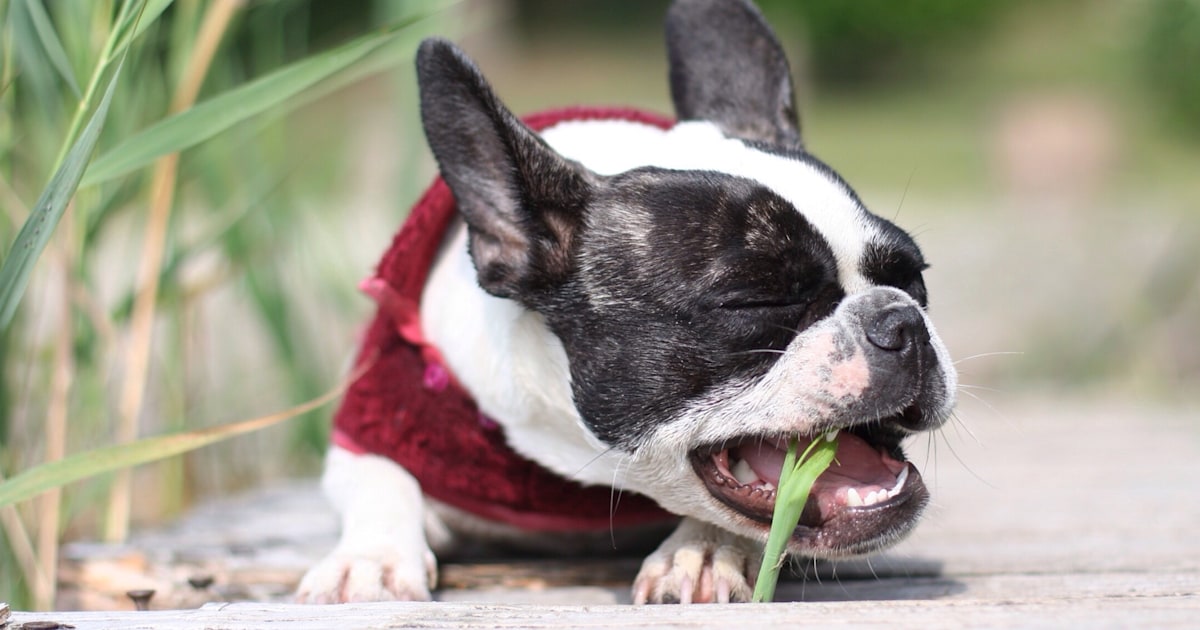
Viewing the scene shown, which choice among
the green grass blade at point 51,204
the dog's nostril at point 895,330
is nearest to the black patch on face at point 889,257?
the dog's nostril at point 895,330

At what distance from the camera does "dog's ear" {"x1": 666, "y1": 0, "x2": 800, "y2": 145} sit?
2.28 metres

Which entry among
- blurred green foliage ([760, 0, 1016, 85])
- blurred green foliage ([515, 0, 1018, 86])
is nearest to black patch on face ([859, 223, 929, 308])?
blurred green foliage ([515, 0, 1018, 86])

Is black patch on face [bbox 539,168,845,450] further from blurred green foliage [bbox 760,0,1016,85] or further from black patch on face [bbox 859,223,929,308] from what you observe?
blurred green foliage [bbox 760,0,1016,85]

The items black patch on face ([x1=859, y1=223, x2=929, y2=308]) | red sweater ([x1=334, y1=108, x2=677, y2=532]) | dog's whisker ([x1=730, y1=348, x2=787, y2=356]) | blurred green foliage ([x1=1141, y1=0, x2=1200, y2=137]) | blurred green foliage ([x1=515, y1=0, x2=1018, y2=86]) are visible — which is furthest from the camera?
blurred green foliage ([x1=515, y1=0, x2=1018, y2=86])

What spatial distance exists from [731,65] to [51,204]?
1.20 m

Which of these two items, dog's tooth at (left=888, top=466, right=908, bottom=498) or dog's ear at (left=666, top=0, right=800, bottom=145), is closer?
dog's tooth at (left=888, top=466, right=908, bottom=498)

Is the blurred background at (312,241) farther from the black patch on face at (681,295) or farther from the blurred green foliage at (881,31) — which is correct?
the blurred green foliage at (881,31)

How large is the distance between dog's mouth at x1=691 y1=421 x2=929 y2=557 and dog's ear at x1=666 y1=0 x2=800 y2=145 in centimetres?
69

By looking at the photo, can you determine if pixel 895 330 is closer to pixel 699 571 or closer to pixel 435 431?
pixel 699 571

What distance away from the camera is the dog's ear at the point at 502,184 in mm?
1811

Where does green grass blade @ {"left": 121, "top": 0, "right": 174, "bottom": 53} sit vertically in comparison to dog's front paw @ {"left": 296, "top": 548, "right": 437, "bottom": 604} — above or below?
above

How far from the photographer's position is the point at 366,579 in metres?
1.83

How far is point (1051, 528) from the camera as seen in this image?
237cm

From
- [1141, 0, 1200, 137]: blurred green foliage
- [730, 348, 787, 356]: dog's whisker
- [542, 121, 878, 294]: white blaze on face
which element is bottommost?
[1141, 0, 1200, 137]: blurred green foliage
